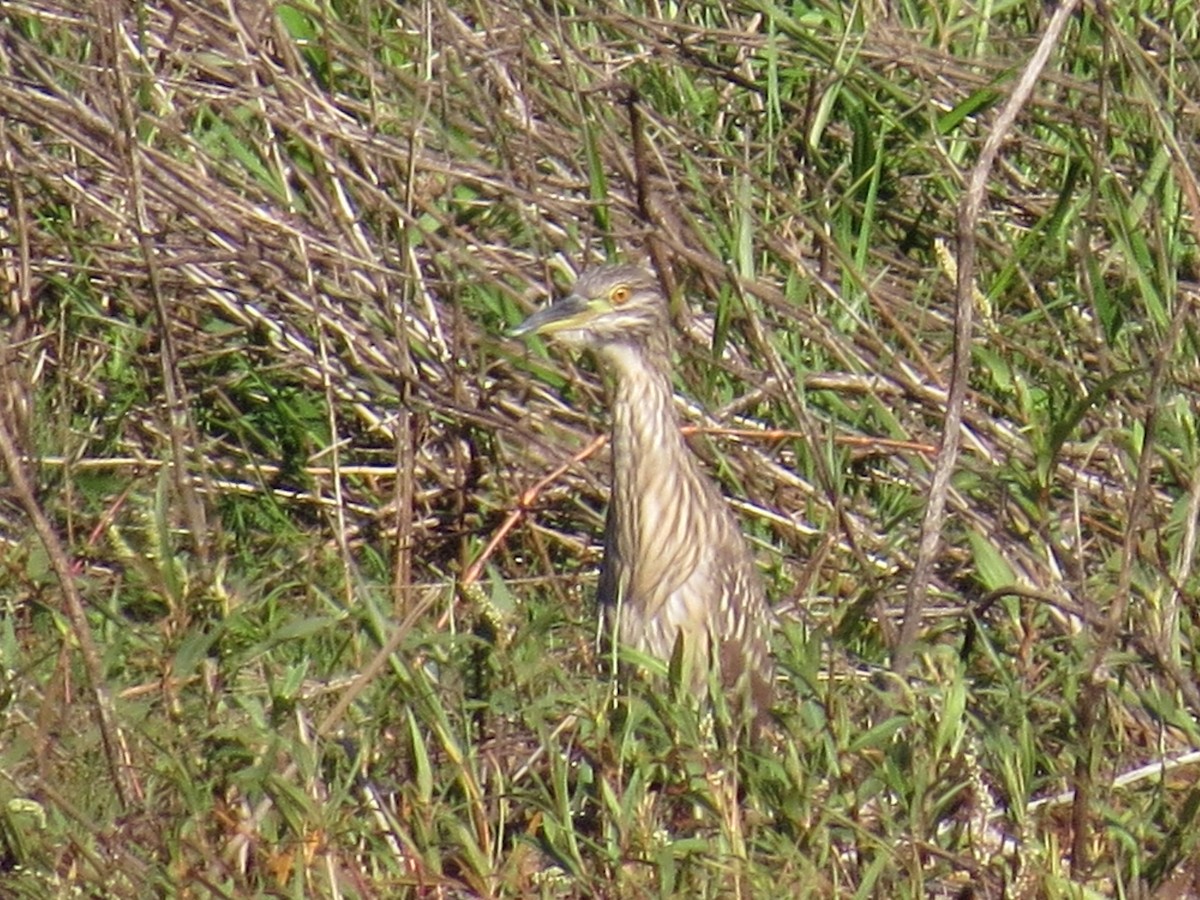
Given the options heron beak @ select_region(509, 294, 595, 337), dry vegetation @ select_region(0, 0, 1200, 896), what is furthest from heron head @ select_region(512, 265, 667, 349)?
dry vegetation @ select_region(0, 0, 1200, 896)

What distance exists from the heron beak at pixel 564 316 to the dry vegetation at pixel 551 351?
51cm

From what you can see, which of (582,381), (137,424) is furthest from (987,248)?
(137,424)

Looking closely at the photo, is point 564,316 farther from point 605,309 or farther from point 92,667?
point 92,667

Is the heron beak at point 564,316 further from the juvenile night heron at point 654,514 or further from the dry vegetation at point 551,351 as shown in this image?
the dry vegetation at point 551,351

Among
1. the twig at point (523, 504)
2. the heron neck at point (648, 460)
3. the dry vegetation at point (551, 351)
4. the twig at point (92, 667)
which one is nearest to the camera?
the twig at point (92, 667)

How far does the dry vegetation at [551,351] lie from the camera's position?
4.91 metres

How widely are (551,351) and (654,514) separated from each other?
33.9 inches

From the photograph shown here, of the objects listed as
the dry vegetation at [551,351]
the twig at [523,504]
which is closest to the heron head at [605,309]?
the dry vegetation at [551,351]

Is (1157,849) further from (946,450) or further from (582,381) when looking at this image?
(582,381)

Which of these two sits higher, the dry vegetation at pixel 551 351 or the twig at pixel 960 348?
Answer: the twig at pixel 960 348

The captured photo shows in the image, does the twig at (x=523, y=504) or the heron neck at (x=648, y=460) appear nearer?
the heron neck at (x=648, y=460)

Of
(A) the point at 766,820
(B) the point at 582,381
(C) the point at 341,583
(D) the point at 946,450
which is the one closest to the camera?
(A) the point at 766,820

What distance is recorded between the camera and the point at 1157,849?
4.49 meters

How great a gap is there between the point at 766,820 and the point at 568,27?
306 cm
